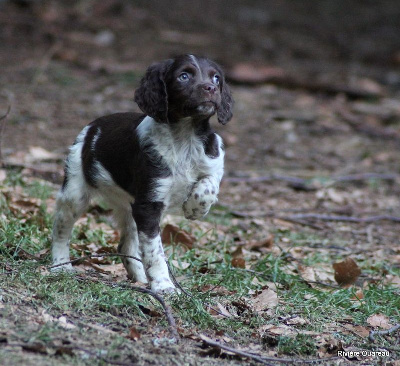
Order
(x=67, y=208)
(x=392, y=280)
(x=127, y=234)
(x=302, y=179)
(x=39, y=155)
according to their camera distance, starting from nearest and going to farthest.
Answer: (x=67, y=208), (x=127, y=234), (x=392, y=280), (x=39, y=155), (x=302, y=179)

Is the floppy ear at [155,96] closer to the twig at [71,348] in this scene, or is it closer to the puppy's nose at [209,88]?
the puppy's nose at [209,88]

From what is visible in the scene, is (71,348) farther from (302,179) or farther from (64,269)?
(302,179)

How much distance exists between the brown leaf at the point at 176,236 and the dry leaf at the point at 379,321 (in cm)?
176

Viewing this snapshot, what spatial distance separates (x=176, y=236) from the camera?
6.06 m

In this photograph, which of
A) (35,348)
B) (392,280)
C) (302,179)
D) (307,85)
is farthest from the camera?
(307,85)

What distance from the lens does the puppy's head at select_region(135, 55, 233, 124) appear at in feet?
14.8

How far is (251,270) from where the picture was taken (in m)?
5.48

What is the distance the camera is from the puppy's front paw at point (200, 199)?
471 centimetres

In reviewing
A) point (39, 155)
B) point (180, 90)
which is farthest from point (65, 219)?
point (39, 155)

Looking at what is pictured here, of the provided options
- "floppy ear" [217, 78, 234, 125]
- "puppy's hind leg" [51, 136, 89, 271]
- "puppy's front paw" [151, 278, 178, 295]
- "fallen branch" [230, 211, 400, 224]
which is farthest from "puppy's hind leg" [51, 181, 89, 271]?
"fallen branch" [230, 211, 400, 224]

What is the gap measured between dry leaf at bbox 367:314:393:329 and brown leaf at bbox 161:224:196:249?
1.76 metres

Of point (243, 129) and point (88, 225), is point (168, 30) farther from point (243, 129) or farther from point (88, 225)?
point (88, 225)

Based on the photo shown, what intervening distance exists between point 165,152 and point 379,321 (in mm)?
1794

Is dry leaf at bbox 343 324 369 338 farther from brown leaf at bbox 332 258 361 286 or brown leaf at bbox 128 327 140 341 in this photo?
brown leaf at bbox 128 327 140 341
